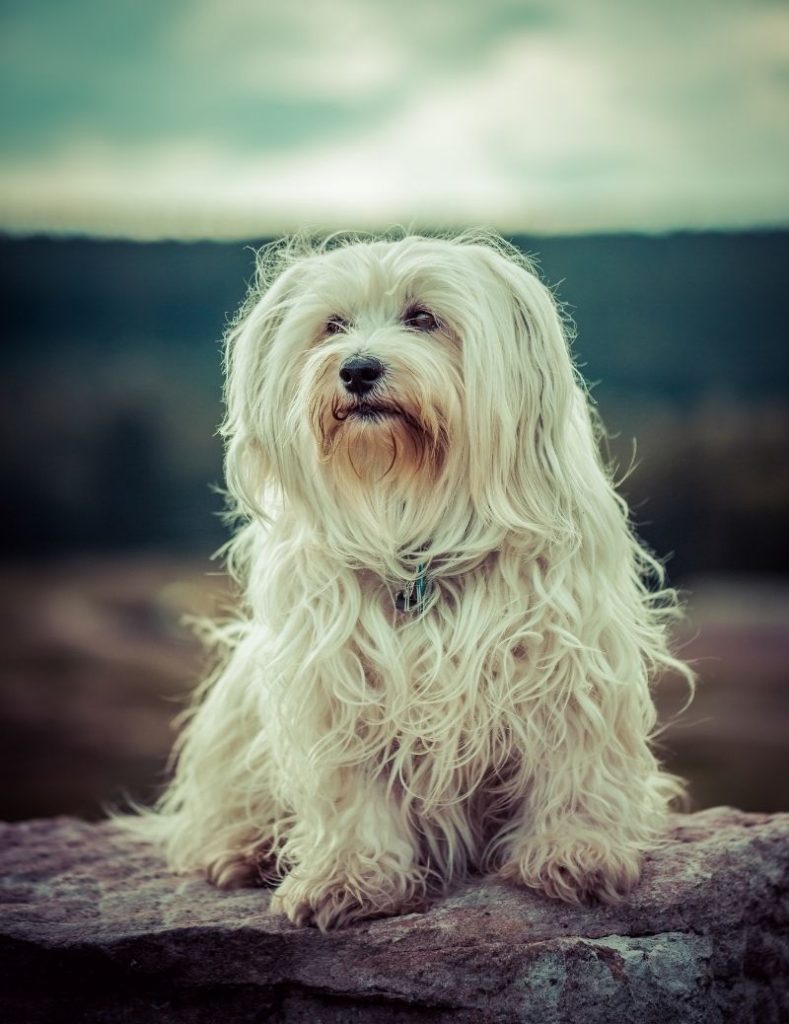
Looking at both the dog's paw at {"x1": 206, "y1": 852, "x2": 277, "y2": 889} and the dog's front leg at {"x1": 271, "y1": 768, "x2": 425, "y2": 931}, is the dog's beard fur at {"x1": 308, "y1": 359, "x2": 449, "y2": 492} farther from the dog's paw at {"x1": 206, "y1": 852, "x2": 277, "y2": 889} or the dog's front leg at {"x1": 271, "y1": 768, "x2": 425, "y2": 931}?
the dog's paw at {"x1": 206, "y1": 852, "x2": 277, "y2": 889}

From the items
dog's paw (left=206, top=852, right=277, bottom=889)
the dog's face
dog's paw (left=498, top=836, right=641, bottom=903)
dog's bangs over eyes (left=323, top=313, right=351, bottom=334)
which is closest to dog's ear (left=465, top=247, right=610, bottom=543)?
the dog's face

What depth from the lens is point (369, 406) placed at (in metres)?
3.32

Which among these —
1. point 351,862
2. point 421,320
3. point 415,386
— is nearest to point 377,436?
point 415,386

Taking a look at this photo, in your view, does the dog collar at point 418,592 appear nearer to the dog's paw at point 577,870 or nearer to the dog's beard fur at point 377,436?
the dog's beard fur at point 377,436

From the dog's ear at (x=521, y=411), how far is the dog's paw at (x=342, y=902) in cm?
118

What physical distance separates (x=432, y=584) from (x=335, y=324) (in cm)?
83

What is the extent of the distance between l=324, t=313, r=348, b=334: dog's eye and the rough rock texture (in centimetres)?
177

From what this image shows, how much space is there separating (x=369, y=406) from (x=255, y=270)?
3.49 feet

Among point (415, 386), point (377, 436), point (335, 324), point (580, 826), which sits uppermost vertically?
point (335, 324)

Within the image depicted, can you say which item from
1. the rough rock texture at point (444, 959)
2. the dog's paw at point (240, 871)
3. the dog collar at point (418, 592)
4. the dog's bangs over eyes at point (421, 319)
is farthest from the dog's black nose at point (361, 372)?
the dog's paw at point (240, 871)

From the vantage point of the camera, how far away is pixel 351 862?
368 cm

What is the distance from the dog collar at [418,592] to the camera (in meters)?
3.59

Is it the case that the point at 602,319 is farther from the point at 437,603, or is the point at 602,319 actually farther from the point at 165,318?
the point at 437,603

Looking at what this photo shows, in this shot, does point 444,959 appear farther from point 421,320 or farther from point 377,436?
point 421,320
